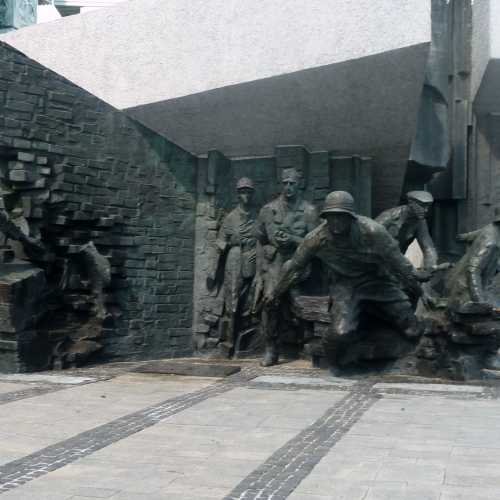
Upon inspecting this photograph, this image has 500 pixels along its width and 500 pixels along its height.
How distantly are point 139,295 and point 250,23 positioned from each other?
3.90m

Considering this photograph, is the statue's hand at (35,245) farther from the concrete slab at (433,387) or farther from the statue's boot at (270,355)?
the concrete slab at (433,387)

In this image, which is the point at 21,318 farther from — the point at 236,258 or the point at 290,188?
the point at 290,188

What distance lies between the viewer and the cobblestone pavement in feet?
12.8

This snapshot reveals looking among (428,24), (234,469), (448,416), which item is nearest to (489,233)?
(428,24)

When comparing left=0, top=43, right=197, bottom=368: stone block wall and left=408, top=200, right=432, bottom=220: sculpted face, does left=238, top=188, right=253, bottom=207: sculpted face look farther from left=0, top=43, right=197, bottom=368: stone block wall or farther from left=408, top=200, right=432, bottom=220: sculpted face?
left=408, top=200, right=432, bottom=220: sculpted face

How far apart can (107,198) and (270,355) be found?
2.97m

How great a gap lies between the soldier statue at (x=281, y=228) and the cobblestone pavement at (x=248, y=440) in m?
2.67

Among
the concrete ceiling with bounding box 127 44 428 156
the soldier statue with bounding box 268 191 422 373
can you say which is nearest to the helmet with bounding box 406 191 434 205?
the concrete ceiling with bounding box 127 44 428 156

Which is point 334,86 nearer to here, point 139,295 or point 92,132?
point 92,132

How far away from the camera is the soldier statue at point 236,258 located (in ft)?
35.7

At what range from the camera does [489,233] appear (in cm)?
859

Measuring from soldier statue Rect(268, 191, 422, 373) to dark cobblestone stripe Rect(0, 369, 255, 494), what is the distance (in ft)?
5.68

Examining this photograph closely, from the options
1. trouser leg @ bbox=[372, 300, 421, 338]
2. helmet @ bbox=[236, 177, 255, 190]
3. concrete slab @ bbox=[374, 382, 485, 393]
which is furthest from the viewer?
helmet @ bbox=[236, 177, 255, 190]

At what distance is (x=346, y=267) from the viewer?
8211 millimetres
